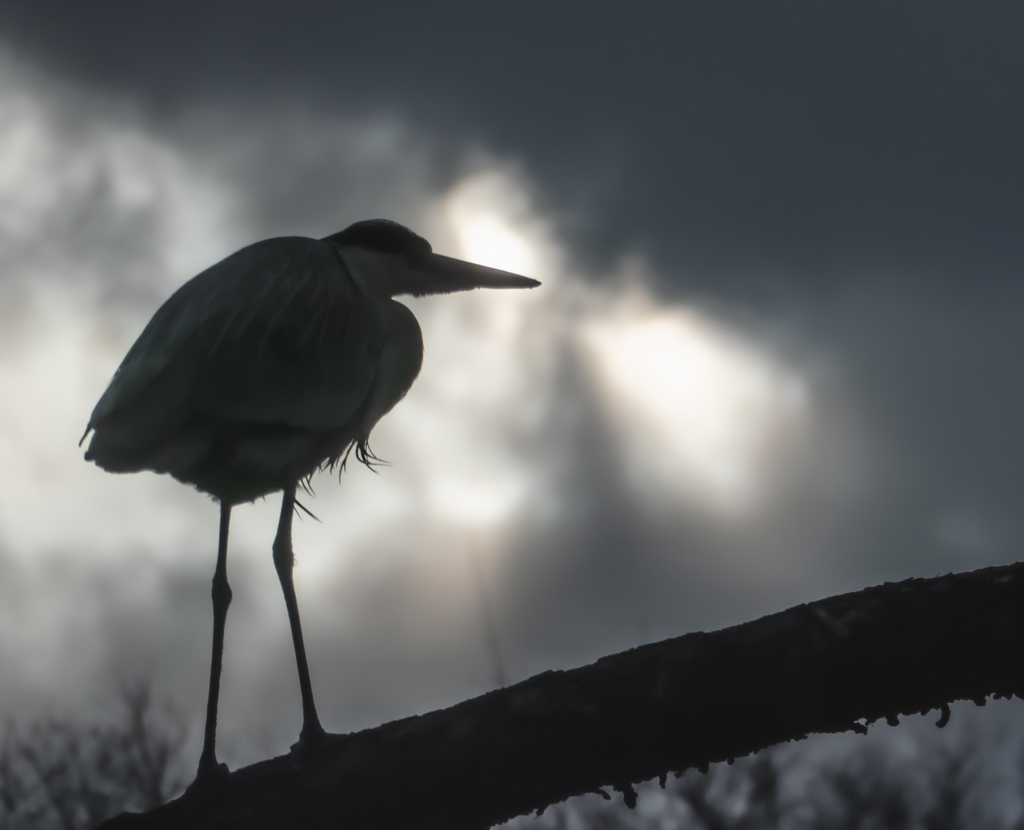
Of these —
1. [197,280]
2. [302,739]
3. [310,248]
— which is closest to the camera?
[302,739]

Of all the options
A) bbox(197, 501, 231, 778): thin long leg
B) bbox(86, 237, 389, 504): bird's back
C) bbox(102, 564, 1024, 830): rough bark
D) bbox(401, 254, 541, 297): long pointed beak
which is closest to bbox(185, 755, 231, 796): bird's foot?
bbox(197, 501, 231, 778): thin long leg

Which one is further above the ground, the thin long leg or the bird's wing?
the bird's wing

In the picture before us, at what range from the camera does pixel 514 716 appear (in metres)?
2.24

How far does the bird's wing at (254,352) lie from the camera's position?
318 centimetres

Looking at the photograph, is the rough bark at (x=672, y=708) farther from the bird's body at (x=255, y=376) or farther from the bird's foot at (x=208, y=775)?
the bird's body at (x=255, y=376)

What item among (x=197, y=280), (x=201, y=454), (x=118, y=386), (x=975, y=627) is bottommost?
(x=975, y=627)

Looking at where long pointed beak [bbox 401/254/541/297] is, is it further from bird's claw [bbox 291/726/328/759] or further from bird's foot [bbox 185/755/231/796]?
bird's foot [bbox 185/755/231/796]

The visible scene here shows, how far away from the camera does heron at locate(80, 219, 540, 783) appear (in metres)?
3.19

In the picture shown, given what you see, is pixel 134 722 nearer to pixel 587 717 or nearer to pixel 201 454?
pixel 201 454

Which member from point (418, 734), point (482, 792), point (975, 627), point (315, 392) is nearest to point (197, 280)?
point (315, 392)

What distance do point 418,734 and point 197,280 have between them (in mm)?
2455

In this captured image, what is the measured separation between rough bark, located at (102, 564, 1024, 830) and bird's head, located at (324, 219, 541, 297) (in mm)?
2901

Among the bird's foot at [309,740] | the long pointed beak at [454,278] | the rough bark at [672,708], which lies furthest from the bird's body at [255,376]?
the rough bark at [672,708]

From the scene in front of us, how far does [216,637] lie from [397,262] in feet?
7.32
